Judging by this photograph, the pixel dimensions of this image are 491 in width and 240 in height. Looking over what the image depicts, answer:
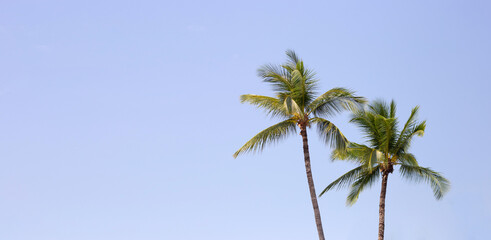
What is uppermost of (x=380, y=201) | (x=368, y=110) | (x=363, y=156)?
(x=368, y=110)

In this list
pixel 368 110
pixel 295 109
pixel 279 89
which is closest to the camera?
pixel 295 109

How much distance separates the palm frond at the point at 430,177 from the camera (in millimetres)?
35156

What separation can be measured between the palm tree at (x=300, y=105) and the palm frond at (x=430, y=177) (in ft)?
13.6

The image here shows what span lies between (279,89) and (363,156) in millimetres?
5510

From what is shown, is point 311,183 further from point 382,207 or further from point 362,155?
point 382,207

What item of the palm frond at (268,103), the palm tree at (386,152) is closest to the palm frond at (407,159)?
the palm tree at (386,152)

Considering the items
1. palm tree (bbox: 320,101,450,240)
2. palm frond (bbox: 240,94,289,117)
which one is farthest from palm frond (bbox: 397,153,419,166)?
palm frond (bbox: 240,94,289,117)

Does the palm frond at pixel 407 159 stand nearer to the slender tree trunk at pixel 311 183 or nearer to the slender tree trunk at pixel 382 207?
the slender tree trunk at pixel 382 207

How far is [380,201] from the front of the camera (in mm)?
35188

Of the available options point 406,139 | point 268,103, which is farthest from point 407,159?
point 268,103

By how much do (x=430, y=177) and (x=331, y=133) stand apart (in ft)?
20.1

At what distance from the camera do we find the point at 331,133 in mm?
33344

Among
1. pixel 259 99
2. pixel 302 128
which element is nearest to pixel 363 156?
pixel 302 128

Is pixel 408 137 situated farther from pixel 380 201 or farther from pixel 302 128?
pixel 302 128
